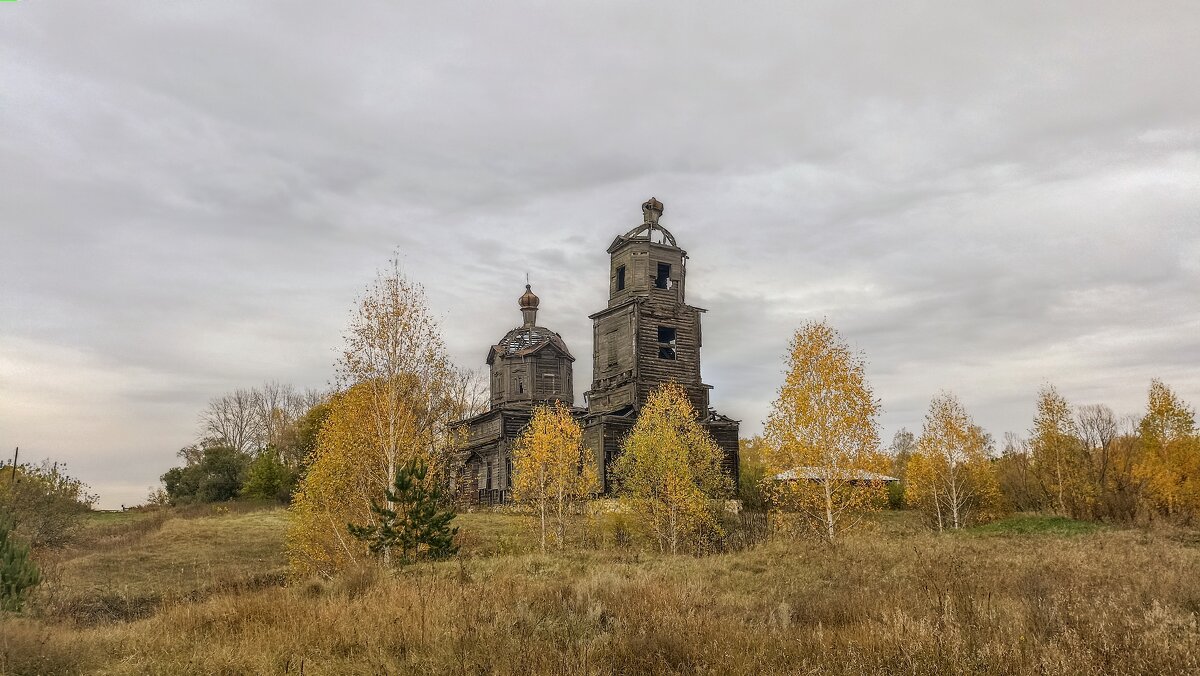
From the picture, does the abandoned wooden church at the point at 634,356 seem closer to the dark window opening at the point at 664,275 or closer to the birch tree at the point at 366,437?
the dark window opening at the point at 664,275

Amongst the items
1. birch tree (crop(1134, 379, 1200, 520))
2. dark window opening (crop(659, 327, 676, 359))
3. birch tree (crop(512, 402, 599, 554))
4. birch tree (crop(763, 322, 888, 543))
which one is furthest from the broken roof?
birch tree (crop(1134, 379, 1200, 520))

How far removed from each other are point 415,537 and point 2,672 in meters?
10.3

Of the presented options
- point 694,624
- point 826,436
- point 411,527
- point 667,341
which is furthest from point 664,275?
point 694,624

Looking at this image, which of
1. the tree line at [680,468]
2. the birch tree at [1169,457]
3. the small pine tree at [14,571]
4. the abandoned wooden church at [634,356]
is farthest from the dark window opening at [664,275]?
the small pine tree at [14,571]

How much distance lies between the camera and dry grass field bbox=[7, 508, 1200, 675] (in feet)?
23.9

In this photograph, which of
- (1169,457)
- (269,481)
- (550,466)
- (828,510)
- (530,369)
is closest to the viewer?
(828,510)

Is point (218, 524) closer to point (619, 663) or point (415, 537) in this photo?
point (415, 537)

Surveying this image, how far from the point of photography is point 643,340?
45344 millimetres

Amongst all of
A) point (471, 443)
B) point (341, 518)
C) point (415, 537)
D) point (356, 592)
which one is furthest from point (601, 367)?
point (356, 592)

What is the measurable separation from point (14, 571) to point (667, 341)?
121 feet

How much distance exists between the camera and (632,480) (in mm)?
32594

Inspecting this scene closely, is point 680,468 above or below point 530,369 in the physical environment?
below

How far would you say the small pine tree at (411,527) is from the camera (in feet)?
60.7

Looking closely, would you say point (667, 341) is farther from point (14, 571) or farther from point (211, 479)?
point (14, 571)
